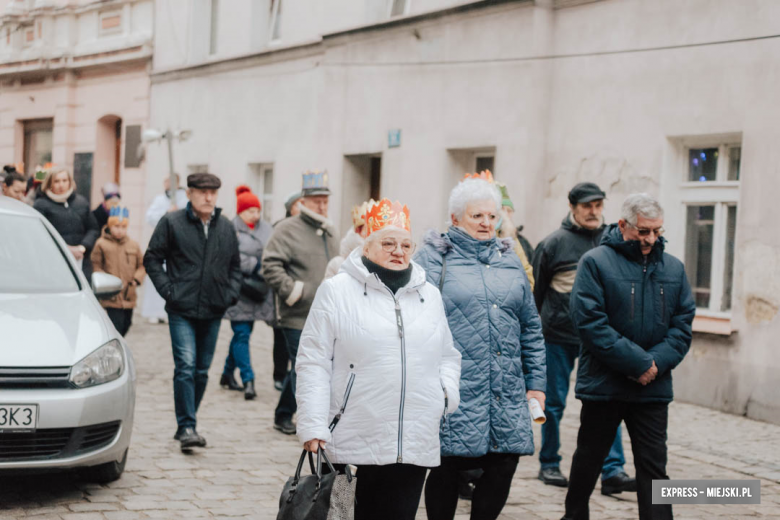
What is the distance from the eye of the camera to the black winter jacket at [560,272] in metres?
7.16

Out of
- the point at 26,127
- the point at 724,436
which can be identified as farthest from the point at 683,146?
the point at 26,127

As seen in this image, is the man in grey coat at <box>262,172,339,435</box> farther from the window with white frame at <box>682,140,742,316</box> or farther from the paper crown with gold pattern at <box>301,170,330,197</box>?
the window with white frame at <box>682,140,742,316</box>

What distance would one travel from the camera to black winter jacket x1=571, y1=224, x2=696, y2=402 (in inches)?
223

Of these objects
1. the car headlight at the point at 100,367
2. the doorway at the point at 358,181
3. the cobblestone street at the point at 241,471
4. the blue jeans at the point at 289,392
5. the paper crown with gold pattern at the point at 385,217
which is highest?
the doorway at the point at 358,181

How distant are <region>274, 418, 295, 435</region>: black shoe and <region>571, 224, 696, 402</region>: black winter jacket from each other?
3.40 metres

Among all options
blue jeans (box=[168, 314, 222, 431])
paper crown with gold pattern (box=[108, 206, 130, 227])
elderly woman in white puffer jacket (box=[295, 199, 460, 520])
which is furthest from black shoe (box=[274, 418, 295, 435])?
elderly woman in white puffer jacket (box=[295, 199, 460, 520])

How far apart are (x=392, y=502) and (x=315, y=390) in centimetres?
57

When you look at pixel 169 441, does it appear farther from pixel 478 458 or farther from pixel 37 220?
pixel 478 458

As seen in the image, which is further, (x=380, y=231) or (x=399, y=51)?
(x=399, y=51)

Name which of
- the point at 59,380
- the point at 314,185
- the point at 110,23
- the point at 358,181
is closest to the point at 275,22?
the point at 358,181

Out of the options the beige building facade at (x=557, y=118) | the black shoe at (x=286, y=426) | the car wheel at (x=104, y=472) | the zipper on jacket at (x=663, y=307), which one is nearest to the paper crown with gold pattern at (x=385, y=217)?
the zipper on jacket at (x=663, y=307)

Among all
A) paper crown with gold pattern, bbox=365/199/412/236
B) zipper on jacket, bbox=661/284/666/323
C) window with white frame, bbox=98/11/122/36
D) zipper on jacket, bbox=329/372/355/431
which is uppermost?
window with white frame, bbox=98/11/122/36

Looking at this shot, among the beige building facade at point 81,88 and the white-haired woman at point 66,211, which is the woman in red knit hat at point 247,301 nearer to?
the white-haired woman at point 66,211

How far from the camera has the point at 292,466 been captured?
7414mm
